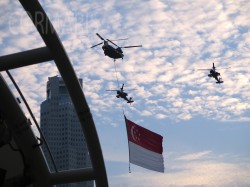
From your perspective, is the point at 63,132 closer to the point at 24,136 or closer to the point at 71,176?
the point at 71,176

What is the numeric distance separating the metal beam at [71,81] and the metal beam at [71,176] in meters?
0.24

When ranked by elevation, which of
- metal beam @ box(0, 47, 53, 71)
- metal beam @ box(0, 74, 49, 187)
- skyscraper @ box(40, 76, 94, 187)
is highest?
skyscraper @ box(40, 76, 94, 187)

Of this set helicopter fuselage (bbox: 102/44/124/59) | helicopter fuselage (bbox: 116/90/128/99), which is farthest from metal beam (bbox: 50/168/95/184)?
helicopter fuselage (bbox: 116/90/128/99)

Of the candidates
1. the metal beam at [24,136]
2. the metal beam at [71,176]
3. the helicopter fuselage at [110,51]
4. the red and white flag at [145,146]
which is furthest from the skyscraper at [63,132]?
the metal beam at [24,136]

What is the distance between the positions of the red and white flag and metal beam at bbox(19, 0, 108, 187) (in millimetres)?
3963

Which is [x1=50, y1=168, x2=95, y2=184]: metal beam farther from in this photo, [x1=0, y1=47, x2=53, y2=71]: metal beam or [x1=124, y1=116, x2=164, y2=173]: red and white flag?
[x1=0, y1=47, x2=53, y2=71]: metal beam

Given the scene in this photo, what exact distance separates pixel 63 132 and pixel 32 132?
132 metres

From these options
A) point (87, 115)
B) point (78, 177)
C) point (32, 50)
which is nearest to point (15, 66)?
point (32, 50)

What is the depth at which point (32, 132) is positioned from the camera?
37.6 ft

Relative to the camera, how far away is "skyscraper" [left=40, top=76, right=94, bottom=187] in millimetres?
134875

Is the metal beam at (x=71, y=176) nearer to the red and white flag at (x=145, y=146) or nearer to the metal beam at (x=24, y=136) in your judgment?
the metal beam at (x=24, y=136)

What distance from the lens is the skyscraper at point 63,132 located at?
135 metres

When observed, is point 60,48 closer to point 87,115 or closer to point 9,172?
point 87,115

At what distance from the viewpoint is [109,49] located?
3741cm
